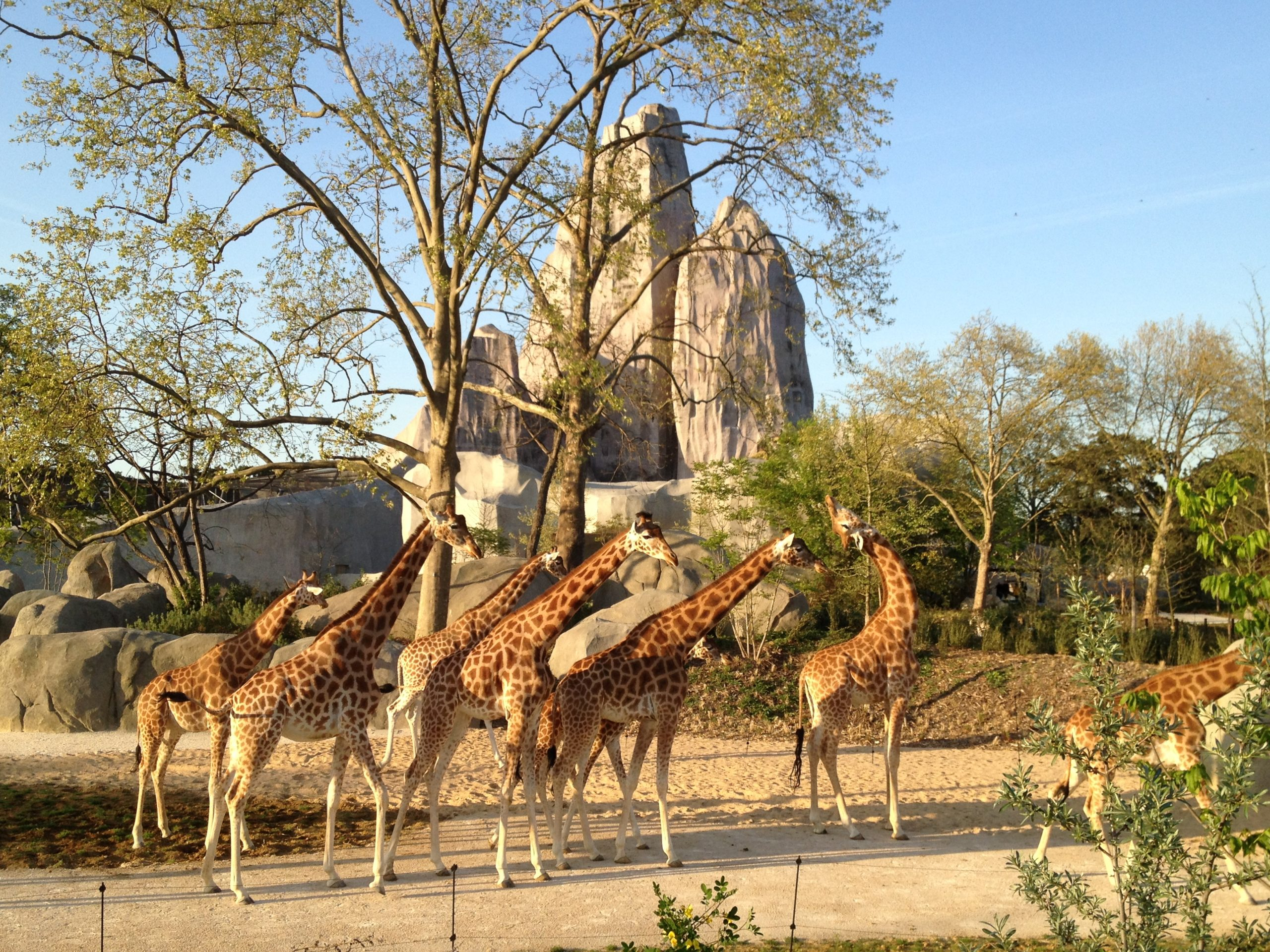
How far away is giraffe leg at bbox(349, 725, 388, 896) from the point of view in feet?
25.5

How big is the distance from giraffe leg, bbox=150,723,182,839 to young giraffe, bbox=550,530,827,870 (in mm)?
3355

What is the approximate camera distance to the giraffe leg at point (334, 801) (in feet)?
25.8

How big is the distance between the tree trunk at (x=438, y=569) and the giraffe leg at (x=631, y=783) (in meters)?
6.95

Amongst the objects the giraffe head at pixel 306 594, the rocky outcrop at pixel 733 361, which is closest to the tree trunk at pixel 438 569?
the giraffe head at pixel 306 594

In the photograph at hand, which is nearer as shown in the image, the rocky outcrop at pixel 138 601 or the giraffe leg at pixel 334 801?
the giraffe leg at pixel 334 801

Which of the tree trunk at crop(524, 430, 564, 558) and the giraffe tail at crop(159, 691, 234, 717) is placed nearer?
the giraffe tail at crop(159, 691, 234, 717)

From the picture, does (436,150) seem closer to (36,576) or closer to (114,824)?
(114,824)

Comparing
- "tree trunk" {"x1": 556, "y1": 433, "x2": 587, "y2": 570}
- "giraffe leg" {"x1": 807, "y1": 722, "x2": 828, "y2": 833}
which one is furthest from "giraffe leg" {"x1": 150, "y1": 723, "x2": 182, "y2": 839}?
"tree trunk" {"x1": 556, "y1": 433, "x2": 587, "y2": 570}

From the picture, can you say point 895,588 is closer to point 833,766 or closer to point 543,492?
point 833,766

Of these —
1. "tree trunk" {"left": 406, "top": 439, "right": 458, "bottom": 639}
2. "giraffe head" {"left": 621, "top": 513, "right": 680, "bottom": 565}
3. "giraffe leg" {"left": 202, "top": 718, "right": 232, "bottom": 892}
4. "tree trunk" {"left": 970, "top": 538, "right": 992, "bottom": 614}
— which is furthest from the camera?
"tree trunk" {"left": 970, "top": 538, "right": 992, "bottom": 614}

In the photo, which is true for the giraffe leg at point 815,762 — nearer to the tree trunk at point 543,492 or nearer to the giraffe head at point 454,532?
the giraffe head at point 454,532

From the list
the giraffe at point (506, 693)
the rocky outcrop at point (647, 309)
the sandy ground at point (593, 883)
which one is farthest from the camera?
the rocky outcrop at point (647, 309)

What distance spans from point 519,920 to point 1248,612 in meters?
4.87

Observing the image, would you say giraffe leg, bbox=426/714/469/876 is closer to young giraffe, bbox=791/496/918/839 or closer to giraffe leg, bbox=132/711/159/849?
giraffe leg, bbox=132/711/159/849
